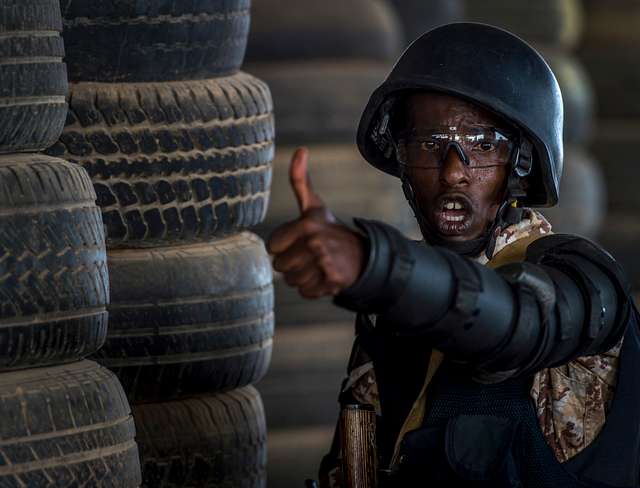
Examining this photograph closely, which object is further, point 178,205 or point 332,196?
point 332,196

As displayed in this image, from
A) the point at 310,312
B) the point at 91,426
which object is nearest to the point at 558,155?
the point at 91,426

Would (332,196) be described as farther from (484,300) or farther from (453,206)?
(484,300)

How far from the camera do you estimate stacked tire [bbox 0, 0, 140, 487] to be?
3793mm

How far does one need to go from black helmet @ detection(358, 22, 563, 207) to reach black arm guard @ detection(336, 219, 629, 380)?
256 mm

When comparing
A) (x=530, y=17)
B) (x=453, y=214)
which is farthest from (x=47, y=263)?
(x=530, y=17)

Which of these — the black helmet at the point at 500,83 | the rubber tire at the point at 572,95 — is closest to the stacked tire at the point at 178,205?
the black helmet at the point at 500,83

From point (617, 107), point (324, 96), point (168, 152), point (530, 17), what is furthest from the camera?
point (617, 107)

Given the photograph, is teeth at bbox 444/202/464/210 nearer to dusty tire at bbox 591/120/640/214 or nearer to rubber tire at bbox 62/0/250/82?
rubber tire at bbox 62/0/250/82

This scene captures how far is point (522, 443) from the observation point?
3836 mm

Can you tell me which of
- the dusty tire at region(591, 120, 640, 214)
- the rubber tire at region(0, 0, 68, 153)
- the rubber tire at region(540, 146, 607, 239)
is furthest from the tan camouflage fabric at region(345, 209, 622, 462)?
the dusty tire at region(591, 120, 640, 214)

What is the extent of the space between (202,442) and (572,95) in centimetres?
607

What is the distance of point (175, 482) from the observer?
494 cm

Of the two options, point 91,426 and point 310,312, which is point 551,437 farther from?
point 310,312

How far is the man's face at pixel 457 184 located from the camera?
3992 millimetres
